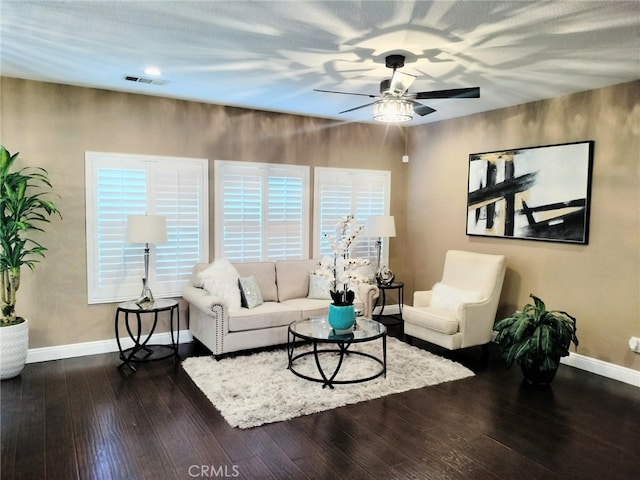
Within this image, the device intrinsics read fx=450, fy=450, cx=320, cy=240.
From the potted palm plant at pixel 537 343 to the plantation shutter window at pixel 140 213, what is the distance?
3422 mm

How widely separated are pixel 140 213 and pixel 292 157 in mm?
2024

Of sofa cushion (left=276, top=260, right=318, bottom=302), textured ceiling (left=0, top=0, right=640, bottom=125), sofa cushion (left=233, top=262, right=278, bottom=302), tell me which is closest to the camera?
textured ceiling (left=0, top=0, right=640, bottom=125)

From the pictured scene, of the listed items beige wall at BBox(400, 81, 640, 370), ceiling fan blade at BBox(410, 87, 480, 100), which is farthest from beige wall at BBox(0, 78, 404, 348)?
beige wall at BBox(400, 81, 640, 370)

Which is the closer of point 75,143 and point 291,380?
point 291,380

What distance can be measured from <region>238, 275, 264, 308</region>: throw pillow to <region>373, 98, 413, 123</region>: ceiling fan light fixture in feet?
7.79

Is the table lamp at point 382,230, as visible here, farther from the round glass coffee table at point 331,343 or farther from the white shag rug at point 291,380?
the round glass coffee table at point 331,343

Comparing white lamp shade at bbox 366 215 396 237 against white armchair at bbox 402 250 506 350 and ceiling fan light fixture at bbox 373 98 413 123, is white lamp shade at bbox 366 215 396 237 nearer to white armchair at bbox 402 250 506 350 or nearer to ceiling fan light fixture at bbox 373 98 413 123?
white armchair at bbox 402 250 506 350

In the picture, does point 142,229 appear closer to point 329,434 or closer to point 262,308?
point 262,308

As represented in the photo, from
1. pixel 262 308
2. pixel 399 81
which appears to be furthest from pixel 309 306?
pixel 399 81

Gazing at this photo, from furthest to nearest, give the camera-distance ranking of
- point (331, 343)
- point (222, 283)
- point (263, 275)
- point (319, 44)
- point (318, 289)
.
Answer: point (318, 289) → point (263, 275) → point (222, 283) → point (331, 343) → point (319, 44)

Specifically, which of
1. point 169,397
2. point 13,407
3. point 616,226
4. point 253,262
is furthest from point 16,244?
point 616,226

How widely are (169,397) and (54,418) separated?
814 mm

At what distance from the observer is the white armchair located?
182 inches

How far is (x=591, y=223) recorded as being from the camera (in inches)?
175
